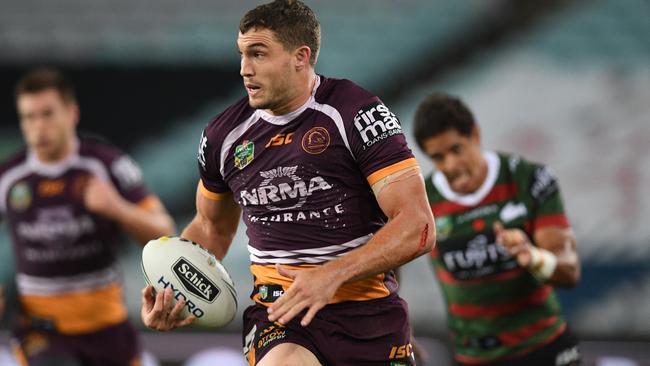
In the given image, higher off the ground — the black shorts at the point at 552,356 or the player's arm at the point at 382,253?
the player's arm at the point at 382,253

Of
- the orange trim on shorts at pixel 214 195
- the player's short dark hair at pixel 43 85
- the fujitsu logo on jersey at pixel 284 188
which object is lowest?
the orange trim on shorts at pixel 214 195

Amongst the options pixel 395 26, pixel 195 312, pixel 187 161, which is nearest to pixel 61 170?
pixel 195 312

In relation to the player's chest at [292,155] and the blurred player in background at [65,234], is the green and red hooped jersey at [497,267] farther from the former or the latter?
the player's chest at [292,155]

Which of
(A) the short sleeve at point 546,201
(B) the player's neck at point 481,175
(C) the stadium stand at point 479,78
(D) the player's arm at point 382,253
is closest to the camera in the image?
(D) the player's arm at point 382,253

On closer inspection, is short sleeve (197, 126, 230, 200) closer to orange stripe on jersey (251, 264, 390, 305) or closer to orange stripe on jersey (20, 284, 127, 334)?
orange stripe on jersey (251, 264, 390, 305)

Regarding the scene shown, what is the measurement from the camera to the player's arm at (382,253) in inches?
152

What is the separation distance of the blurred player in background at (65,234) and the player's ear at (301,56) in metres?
2.55

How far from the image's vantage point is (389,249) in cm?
404

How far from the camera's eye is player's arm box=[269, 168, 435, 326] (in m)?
3.87

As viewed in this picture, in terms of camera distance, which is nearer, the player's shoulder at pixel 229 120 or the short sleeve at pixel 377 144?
the short sleeve at pixel 377 144

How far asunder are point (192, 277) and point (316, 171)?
0.65 m

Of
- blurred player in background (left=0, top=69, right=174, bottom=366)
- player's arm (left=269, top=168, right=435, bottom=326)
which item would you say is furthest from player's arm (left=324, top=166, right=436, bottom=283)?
blurred player in background (left=0, top=69, right=174, bottom=366)

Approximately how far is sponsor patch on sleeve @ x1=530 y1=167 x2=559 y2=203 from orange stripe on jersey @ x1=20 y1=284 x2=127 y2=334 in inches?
108

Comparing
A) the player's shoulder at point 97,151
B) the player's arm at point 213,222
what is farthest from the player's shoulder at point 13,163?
A: the player's arm at point 213,222
